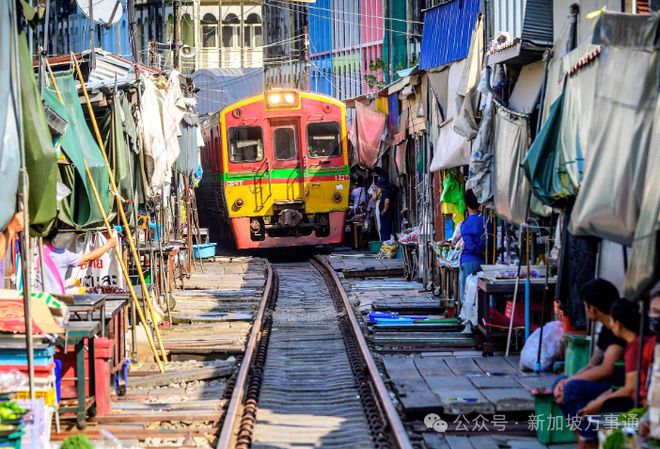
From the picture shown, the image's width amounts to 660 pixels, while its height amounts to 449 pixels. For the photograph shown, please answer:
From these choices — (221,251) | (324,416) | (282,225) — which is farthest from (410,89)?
(324,416)

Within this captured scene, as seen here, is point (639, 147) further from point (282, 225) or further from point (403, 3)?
point (403, 3)

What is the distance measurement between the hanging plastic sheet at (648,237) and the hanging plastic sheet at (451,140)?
8.26 m

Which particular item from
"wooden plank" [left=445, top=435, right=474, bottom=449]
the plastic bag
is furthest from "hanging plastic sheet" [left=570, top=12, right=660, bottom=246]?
the plastic bag

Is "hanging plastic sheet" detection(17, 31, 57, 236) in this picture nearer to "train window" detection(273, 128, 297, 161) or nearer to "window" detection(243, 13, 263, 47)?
"train window" detection(273, 128, 297, 161)

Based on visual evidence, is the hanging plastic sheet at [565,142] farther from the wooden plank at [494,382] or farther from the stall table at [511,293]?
the stall table at [511,293]

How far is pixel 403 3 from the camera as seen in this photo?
31.2 m

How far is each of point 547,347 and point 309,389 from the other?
2.03 meters

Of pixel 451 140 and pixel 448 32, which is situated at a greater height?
pixel 448 32

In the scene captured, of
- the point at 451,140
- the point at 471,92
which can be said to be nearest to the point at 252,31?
the point at 451,140

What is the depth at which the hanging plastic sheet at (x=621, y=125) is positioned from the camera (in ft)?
20.7

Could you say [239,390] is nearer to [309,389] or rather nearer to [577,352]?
[309,389]

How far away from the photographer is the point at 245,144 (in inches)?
925

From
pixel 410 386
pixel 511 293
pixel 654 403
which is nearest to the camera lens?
pixel 654 403

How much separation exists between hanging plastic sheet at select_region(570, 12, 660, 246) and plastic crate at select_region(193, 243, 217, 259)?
53.2 feet
